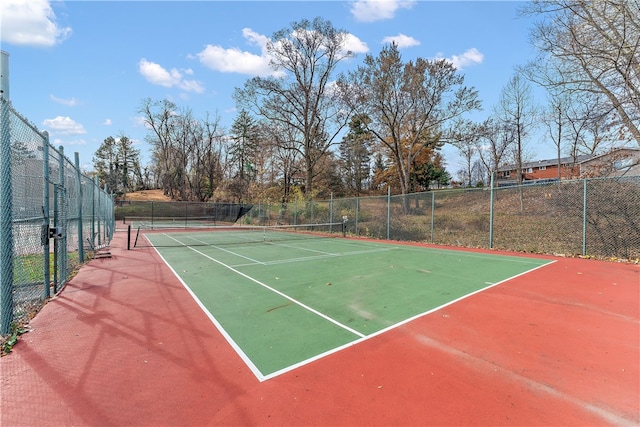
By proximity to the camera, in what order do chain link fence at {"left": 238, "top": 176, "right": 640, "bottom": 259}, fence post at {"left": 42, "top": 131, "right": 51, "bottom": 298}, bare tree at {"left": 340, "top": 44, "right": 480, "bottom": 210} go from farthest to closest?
bare tree at {"left": 340, "top": 44, "right": 480, "bottom": 210} < chain link fence at {"left": 238, "top": 176, "right": 640, "bottom": 259} < fence post at {"left": 42, "top": 131, "right": 51, "bottom": 298}

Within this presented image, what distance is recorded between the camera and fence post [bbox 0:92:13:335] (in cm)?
358

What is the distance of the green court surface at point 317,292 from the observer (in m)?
3.71

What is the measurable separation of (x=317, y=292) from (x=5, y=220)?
462 cm

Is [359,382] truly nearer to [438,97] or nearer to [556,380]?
[556,380]

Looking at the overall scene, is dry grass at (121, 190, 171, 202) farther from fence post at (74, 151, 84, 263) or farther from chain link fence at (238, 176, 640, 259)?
fence post at (74, 151, 84, 263)

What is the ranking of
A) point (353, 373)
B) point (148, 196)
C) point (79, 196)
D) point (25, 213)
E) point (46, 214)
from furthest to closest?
point (148, 196)
point (79, 196)
point (46, 214)
point (25, 213)
point (353, 373)

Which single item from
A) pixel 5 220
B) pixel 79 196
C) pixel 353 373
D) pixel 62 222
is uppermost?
pixel 79 196

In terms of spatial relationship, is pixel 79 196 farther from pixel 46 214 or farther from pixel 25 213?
pixel 25 213

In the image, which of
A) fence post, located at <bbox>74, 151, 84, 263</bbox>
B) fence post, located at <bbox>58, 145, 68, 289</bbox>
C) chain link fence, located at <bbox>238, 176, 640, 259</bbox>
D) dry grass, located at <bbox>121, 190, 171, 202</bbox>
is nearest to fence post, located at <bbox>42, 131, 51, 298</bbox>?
fence post, located at <bbox>58, 145, 68, 289</bbox>

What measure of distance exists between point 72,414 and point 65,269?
562 centimetres

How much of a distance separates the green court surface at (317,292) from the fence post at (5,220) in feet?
7.91

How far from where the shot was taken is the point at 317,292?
5828 millimetres

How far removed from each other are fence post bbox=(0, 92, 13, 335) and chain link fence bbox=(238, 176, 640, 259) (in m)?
13.7

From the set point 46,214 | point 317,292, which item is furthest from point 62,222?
point 317,292
